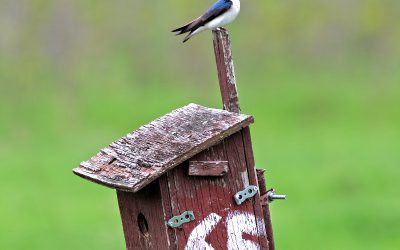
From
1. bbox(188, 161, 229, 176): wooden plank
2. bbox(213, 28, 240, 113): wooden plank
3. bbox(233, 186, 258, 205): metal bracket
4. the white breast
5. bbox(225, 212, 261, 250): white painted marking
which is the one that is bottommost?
bbox(225, 212, 261, 250): white painted marking

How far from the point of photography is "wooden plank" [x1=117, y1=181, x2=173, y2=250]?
5.26 meters

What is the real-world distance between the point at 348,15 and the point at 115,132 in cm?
478

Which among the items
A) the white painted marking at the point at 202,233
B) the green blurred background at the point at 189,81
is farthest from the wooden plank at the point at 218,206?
the green blurred background at the point at 189,81

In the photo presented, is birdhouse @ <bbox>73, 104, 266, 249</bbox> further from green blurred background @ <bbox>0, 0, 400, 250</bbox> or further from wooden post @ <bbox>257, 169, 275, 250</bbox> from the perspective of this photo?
green blurred background @ <bbox>0, 0, 400, 250</bbox>

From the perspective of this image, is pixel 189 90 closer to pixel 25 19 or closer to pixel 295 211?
pixel 25 19

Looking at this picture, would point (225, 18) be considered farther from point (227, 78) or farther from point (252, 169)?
point (252, 169)

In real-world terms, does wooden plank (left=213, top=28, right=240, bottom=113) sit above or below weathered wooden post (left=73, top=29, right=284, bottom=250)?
above

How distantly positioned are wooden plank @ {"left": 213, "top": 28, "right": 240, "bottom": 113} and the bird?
0.80 feet

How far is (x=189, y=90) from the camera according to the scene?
19562 mm

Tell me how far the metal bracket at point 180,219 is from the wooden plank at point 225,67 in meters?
0.51

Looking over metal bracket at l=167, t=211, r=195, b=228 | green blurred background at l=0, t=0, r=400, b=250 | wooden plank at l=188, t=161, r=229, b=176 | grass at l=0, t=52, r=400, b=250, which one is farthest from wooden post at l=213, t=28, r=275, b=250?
green blurred background at l=0, t=0, r=400, b=250

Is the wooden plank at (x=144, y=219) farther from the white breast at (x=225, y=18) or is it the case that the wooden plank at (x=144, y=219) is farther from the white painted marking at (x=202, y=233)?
the white breast at (x=225, y=18)

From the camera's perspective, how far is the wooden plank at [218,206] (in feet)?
16.9

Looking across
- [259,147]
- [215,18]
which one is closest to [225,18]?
[215,18]
